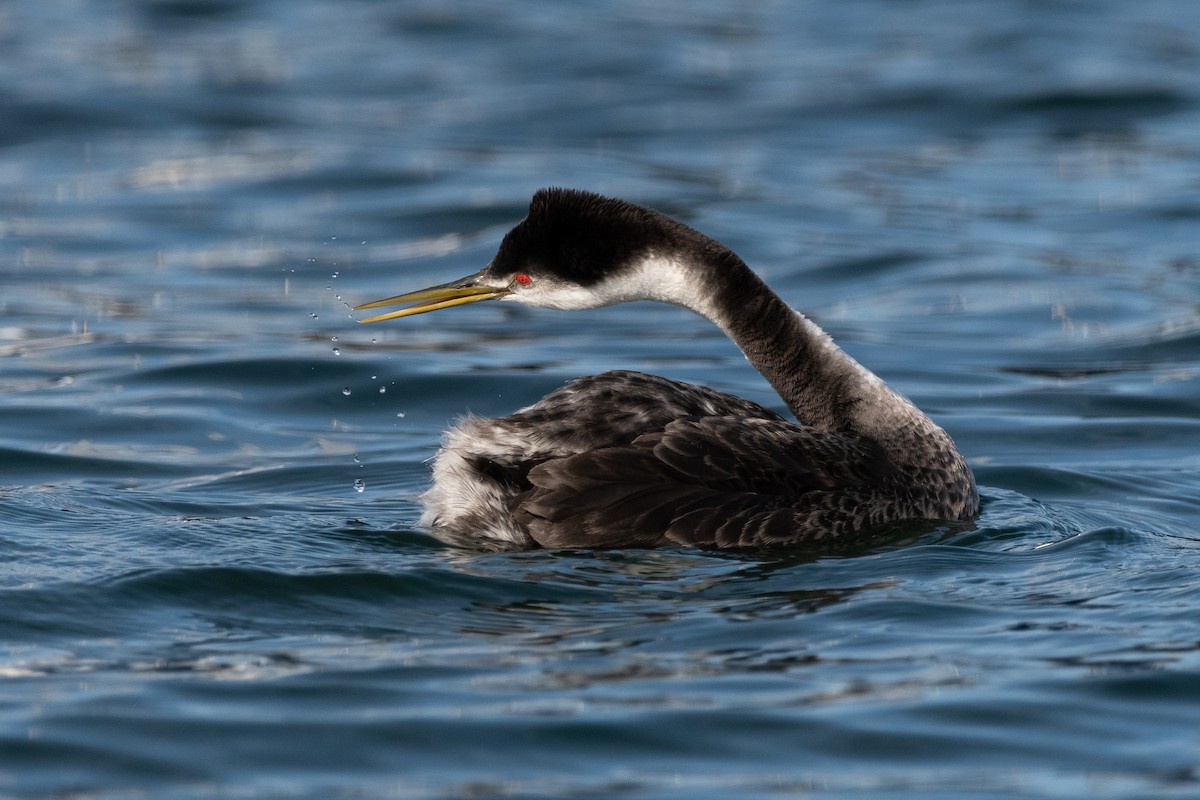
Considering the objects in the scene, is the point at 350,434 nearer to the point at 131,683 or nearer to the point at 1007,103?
the point at 131,683

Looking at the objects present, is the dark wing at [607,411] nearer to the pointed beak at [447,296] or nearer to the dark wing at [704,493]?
the dark wing at [704,493]

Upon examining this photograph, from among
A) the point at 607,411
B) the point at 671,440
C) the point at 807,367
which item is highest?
the point at 807,367

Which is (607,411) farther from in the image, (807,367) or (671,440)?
(807,367)

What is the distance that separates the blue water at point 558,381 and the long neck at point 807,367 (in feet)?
2.06

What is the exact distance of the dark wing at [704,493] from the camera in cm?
718

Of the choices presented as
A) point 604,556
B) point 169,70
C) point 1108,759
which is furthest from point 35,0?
point 1108,759

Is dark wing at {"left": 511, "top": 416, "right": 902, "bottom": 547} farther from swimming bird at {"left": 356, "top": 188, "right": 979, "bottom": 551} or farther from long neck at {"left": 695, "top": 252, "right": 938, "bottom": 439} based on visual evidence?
long neck at {"left": 695, "top": 252, "right": 938, "bottom": 439}

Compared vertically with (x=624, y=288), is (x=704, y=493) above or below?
below

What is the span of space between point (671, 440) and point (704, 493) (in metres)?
0.24

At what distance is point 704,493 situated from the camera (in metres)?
7.31

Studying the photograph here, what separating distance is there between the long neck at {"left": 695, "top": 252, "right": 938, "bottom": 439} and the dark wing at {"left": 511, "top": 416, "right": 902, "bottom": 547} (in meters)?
0.55

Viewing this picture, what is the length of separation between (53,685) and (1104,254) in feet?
33.6

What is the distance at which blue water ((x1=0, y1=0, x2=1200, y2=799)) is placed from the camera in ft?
19.1

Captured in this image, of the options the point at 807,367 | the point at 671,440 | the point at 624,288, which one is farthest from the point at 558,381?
the point at 671,440
